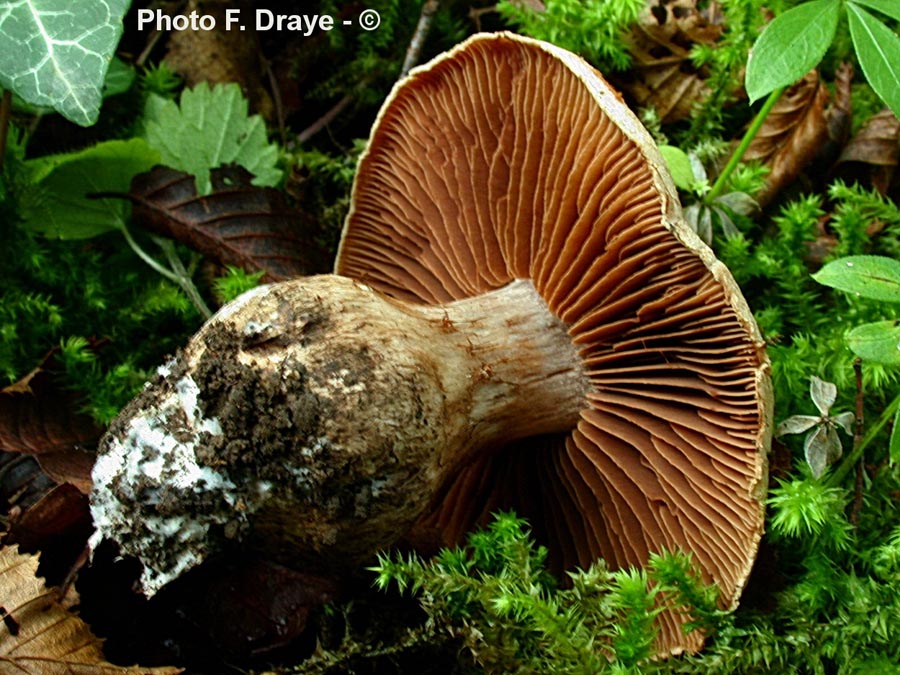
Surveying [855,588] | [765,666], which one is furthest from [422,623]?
[855,588]

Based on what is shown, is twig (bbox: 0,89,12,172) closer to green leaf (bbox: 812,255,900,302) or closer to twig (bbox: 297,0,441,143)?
twig (bbox: 297,0,441,143)

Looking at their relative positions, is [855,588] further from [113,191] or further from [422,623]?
[113,191]

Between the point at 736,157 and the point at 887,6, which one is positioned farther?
the point at 736,157

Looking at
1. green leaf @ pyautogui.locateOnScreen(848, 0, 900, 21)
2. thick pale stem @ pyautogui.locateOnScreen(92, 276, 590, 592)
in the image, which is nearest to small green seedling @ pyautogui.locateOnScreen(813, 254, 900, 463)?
green leaf @ pyautogui.locateOnScreen(848, 0, 900, 21)

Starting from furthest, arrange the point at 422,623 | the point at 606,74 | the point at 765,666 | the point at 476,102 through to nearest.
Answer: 1. the point at 606,74
2. the point at 476,102
3. the point at 422,623
4. the point at 765,666

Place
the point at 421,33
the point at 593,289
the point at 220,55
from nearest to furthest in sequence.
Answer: the point at 593,289 < the point at 421,33 < the point at 220,55

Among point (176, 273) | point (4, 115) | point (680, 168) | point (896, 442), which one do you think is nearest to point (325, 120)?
point (176, 273)

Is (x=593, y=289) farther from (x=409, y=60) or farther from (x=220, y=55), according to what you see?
(x=220, y=55)
